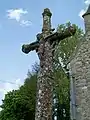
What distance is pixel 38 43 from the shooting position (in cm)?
527

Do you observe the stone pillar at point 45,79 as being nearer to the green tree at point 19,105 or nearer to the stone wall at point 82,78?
the stone wall at point 82,78

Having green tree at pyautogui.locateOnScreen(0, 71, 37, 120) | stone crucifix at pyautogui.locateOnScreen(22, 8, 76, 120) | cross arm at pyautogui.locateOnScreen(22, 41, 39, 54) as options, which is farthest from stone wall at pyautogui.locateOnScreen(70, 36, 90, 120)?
green tree at pyautogui.locateOnScreen(0, 71, 37, 120)

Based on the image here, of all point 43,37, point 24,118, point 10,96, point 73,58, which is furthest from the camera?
point 10,96

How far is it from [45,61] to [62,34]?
63 centimetres

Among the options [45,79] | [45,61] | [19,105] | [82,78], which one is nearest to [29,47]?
[45,61]

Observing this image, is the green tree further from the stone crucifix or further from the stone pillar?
the stone pillar

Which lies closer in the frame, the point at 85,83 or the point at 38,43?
the point at 38,43

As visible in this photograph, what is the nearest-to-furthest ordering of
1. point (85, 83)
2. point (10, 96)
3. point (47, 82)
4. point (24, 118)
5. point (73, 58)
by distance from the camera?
point (47, 82) < point (85, 83) < point (73, 58) < point (24, 118) < point (10, 96)

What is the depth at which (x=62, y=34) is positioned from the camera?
482 cm

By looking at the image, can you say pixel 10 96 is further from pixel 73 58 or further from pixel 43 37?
pixel 43 37

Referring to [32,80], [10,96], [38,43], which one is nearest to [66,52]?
[32,80]

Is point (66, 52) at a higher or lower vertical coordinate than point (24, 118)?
higher

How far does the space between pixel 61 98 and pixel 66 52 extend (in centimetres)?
576

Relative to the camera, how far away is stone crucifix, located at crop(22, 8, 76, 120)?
422cm
